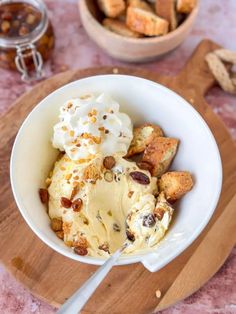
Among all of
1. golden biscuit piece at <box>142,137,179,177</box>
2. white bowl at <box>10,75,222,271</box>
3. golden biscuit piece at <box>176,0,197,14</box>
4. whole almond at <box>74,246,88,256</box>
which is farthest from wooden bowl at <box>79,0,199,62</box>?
whole almond at <box>74,246,88,256</box>

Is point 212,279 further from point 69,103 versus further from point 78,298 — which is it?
point 69,103

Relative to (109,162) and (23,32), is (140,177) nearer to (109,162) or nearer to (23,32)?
(109,162)

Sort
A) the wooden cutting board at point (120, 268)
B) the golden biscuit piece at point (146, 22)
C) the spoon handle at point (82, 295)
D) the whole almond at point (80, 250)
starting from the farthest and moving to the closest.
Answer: the golden biscuit piece at point (146, 22) < the wooden cutting board at point (120, 268) < the whole almond at point (80, 250) < the spoon handle at point (82, 295)

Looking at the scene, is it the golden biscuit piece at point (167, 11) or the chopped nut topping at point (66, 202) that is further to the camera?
the golden biscuit piece at point (167, 11)

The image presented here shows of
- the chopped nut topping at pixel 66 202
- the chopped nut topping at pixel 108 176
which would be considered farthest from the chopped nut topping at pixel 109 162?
the chopped nut topping at pixel 66 202

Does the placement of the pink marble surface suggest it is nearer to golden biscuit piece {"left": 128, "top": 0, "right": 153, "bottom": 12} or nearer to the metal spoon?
golden biscuit piece {"left": 128, "top": 0, "right": 153, "bottom": 12}

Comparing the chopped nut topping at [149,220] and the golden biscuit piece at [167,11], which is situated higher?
the golden biscuit piece at [167,11]

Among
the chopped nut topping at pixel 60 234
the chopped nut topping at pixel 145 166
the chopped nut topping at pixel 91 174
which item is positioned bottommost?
the chopped nut topping at pixel 60 234

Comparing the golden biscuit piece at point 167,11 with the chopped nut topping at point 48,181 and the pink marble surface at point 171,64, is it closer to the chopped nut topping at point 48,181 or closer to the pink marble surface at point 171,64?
the pink marble surface at point 171,64
